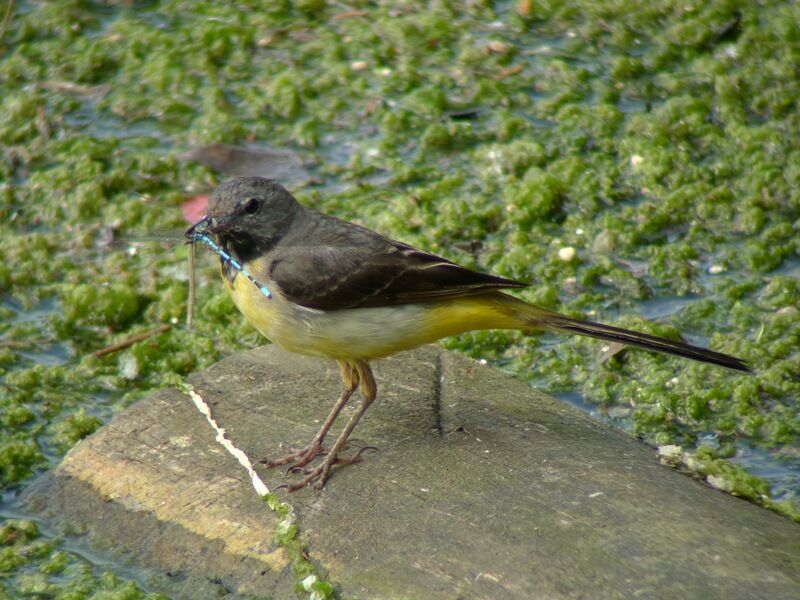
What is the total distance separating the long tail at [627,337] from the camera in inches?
186

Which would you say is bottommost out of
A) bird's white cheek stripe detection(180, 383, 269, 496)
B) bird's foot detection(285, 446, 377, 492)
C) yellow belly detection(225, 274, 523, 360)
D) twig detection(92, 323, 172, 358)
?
twig detection(92, 323, 172, 358)

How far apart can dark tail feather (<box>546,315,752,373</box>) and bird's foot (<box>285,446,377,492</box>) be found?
1.11 meters

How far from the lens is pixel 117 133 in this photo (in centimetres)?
790

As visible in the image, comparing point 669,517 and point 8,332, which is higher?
point 669,517

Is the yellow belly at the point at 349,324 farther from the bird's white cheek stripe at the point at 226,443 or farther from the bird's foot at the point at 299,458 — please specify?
the bird's white cheek stripe at the point at 226,443

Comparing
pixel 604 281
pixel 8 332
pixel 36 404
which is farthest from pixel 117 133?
pixel 604 281

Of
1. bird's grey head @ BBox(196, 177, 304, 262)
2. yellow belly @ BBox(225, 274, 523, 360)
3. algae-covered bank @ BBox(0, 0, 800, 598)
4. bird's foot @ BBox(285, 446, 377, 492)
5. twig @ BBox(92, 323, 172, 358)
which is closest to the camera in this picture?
bird's foot @ BBox(285, 446, 377, 492)

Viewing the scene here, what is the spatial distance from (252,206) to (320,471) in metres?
1.27

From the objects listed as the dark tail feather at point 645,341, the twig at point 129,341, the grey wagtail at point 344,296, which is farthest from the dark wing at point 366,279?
the twig at point 129,341

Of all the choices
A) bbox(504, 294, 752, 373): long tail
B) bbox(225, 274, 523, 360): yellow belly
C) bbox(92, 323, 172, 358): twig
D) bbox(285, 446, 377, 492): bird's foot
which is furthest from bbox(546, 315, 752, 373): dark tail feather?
bbox(92, 323, 172, 358): twig

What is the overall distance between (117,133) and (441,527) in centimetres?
482

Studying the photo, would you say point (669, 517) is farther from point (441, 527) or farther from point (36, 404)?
point (36, 404)

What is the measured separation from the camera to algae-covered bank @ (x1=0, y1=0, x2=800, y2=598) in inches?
221

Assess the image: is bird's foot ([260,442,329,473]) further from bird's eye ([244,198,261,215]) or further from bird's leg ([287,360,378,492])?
bird's eye ([244,198,261,215])
